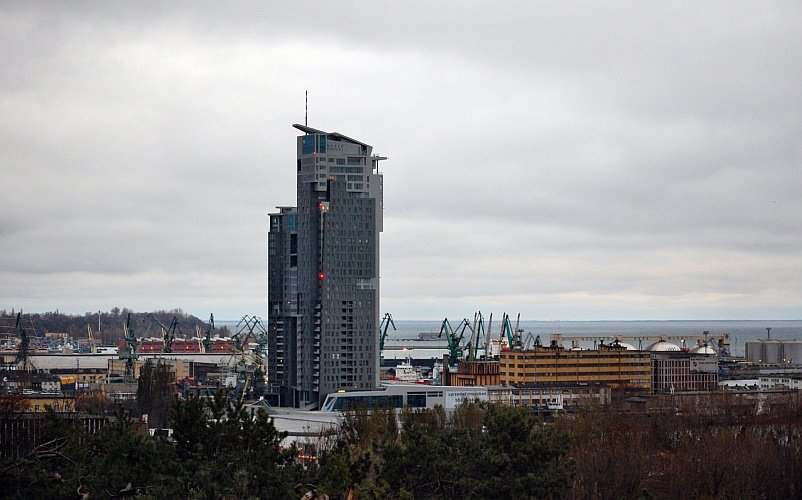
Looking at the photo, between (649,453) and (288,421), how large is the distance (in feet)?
113

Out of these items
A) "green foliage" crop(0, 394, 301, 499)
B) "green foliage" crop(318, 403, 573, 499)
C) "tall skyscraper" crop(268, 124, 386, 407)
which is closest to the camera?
"green foliage" crop(0, 394, 301, 499)

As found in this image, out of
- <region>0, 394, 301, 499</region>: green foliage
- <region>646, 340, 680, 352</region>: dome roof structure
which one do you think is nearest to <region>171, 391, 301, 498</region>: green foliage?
<region>0, 394, 301, 499</region>: green foliage

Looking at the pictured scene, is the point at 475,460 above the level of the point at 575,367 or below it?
below

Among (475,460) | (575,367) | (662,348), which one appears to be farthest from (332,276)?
(475,460)

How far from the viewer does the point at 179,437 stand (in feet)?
96.7

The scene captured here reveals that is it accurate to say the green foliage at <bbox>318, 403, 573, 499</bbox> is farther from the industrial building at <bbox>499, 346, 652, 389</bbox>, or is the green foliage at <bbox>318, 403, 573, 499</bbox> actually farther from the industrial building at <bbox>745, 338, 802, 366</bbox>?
the industrial building at <bbox>745, 338, 802, 366</bbox>

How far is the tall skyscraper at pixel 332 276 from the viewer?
9562 cm

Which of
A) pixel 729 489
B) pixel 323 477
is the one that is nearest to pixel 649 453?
pixel 729 489

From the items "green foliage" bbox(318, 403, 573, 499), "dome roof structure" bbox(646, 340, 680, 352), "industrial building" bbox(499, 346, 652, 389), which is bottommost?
"green foliage" bbox(318, 403, 573, 499)

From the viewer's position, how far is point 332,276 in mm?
96062

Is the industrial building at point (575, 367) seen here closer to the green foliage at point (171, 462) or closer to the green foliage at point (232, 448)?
the green foliage at point (171, 462)

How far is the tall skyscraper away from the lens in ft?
314

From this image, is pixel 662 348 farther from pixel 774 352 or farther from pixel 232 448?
pixel 232 448

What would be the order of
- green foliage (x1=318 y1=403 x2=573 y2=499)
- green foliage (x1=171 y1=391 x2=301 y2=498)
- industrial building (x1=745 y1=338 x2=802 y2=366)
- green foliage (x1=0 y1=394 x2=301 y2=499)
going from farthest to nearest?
1. industrial building (x1=745 y1=338 x2=802 y2=366)
2. green foliage (x1=318 y1=403 x2=573 y2=499)
3. green foliage (x1=171 y1=391 x2=301 y2=498)
4. green foliage (x1=0 y1=394 x2=301 y2=499)
